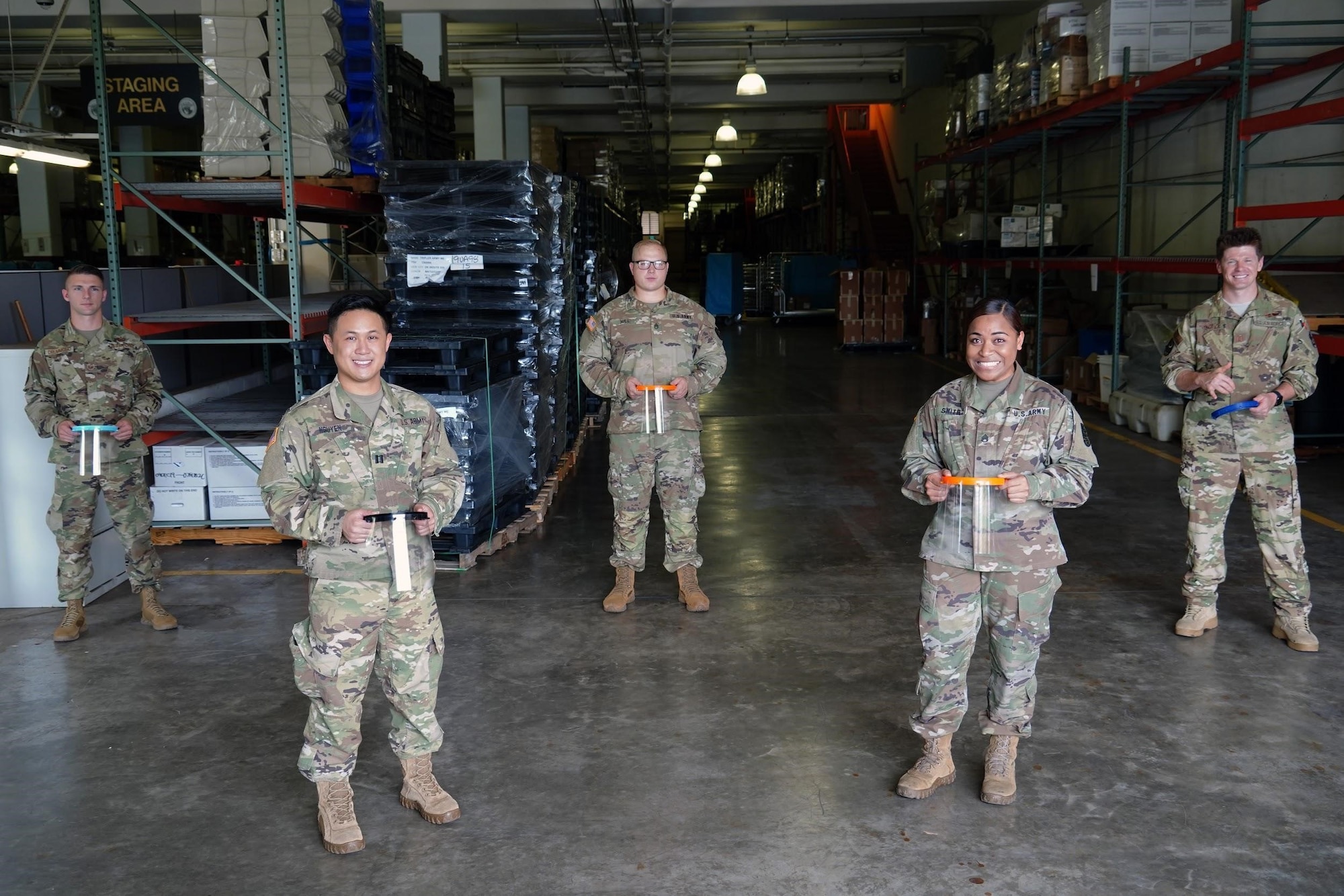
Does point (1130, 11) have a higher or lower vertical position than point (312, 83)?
higher

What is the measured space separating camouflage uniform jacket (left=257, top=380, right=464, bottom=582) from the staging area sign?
36.7ft

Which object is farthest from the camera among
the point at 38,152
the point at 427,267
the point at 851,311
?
the point at 851,311

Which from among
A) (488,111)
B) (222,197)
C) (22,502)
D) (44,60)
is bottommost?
(22,502)

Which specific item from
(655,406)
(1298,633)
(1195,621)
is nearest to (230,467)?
(655,406)

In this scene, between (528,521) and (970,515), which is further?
(528,521)

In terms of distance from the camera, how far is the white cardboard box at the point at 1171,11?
37.6ft

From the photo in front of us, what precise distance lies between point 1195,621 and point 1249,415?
1.11 m

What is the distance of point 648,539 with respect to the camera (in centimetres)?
824

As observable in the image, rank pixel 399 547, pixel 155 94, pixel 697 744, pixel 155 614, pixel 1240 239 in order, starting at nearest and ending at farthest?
pixel 399 547 → pixel 697 744 → pixel 1240 239 → pixel 155 614 → pixel 155 94

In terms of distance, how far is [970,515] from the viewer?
12.8ft

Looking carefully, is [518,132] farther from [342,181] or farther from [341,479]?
[341,479]

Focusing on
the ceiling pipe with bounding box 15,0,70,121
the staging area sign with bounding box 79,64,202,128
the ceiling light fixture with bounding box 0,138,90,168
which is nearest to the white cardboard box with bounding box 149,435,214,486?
the ceiling pipe with bounding box 15,0,70,121

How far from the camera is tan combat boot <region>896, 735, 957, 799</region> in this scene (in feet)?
13.7

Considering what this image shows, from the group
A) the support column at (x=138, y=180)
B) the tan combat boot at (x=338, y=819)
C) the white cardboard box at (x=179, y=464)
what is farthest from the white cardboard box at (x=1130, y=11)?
the support column at (x=138, y=180)
